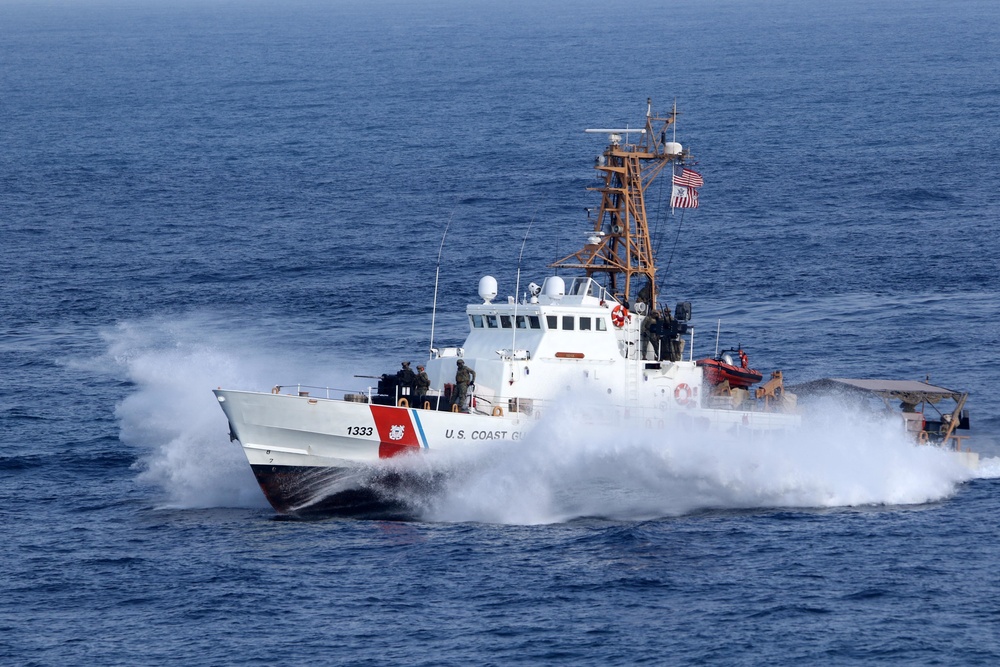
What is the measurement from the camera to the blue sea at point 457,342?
1361 inches

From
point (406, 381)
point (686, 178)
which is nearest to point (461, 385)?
point (406, 381)

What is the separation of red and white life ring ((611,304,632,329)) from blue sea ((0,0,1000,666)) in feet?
13.9

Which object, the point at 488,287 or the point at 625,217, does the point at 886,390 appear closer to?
the point at 625,217

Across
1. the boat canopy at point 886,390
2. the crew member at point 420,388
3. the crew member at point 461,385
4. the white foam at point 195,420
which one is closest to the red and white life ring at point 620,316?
the crew member at point 461,385

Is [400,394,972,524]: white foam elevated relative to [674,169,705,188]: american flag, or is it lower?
lower

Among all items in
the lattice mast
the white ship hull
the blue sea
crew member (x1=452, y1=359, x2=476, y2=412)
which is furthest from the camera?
the lattice mast

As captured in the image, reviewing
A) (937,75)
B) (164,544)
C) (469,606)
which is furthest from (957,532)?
(937,75)

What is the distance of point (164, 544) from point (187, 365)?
10.3 m

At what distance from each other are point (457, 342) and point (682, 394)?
14.8 meters

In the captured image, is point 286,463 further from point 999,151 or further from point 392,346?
point 999,151

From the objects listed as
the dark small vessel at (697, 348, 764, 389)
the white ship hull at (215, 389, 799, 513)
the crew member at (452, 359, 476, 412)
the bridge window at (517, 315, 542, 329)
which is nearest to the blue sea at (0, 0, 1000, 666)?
the white ship hull at (215, 389, 799, 513)

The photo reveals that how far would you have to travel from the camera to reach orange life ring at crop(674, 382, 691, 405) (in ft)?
151

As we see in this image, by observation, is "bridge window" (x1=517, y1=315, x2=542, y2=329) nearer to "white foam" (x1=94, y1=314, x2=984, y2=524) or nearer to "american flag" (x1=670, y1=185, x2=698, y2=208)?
"white foam" (x1=94, y1=314, x2=984, y2=524)

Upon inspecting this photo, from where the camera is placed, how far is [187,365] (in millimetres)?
49094
